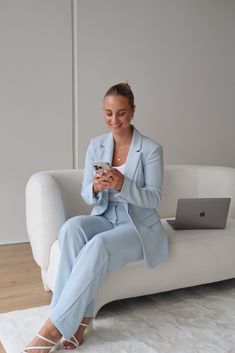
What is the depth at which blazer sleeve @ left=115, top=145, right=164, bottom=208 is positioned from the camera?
1.93 metres

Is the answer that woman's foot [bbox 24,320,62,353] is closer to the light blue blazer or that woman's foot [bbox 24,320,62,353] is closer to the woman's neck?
the light blue blazer

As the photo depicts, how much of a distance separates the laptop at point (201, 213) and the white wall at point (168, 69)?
1.43 m

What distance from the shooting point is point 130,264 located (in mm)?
2109

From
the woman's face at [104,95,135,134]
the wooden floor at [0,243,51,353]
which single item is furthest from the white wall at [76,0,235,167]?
the woman's face at [104,95,135,134]

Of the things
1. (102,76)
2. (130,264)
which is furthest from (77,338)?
(102,76)

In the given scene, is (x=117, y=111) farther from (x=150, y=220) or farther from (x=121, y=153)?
(x=150, y=220)

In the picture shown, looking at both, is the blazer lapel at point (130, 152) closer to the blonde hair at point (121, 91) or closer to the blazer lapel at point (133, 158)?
the blazer lapel at point (133, 158)

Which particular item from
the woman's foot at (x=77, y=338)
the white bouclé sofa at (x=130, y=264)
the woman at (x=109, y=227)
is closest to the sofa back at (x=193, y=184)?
the white bouclé sofa at (x=130, y=264)

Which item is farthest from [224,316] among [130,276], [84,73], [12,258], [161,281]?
[84,73]

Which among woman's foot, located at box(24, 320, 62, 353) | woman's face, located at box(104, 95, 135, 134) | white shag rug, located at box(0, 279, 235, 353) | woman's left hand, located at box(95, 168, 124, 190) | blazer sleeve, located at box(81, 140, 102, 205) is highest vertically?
woman's face, located at box(104, 95, 135, 134)

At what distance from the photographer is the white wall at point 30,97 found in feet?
10.6

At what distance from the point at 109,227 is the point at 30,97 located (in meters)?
→ 1.61

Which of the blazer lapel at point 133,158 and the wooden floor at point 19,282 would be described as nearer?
the blazer lapel at point 133,158

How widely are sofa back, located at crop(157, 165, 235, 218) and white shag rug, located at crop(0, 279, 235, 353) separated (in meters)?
0.66
